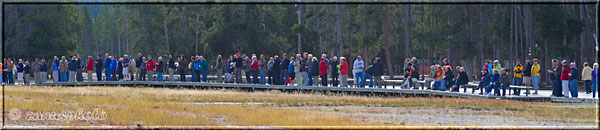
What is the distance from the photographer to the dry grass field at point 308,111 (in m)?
19.8

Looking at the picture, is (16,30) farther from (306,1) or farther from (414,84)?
(414,84)

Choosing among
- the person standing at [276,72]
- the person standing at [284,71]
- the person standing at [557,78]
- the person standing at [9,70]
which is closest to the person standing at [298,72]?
the person standing at [284,71]

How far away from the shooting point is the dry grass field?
1984 centimetres

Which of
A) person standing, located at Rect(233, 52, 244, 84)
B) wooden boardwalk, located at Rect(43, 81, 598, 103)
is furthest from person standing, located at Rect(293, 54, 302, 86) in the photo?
person standing, located at Rect(233, 52, 244, 84)

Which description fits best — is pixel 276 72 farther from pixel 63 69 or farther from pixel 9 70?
pixel 9 70

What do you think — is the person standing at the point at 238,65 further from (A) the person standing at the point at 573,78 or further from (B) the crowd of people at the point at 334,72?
(A) the person standing at the point at 573,78

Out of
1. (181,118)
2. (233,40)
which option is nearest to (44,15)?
(233,40)

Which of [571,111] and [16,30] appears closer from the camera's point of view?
[571,111]

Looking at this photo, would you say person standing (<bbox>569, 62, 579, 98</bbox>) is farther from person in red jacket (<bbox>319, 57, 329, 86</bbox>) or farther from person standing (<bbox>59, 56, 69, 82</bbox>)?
person standing (<bbox>59, 56, 69, 82</bbox>)

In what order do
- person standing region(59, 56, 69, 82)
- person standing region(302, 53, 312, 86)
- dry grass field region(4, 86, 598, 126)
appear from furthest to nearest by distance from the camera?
1. person standing region(59, 56, 69, 82)
2. person standing region(302, 53, 312, 86)
3. dry grass field region(4, 86, 598, 126)

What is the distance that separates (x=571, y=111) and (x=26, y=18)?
4778 centimetres

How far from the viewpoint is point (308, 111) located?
24.3m

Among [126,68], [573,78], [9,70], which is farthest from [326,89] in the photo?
[9,70]

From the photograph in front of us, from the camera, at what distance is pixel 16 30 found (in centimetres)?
6475
